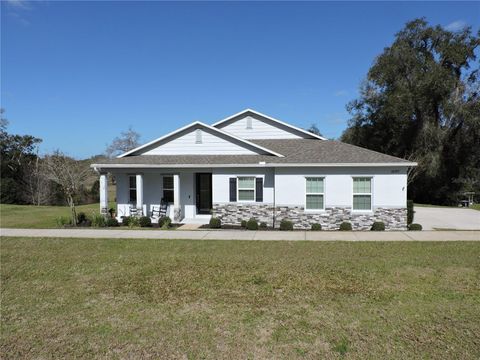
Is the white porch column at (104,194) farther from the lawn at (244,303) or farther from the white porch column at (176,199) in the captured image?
the lawn at (244,303)

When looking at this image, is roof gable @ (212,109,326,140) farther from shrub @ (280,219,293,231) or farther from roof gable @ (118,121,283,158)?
shrub @ (280,219,293,231)

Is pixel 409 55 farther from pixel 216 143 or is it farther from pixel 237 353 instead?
pixel 237 353

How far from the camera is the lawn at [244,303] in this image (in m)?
4.45

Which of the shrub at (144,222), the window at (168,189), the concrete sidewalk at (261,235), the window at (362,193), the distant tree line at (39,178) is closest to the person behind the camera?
the concrete sidewalk at (261,235)

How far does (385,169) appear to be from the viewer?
15.1m

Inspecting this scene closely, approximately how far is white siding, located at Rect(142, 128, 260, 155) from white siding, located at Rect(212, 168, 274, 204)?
5.10 feet

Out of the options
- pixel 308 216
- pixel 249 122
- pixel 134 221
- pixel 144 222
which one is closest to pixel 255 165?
pixel 308 216

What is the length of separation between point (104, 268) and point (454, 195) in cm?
3345

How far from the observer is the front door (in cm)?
1792

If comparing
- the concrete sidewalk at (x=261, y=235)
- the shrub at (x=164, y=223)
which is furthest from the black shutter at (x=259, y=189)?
the shrub at (x=164, y=223)

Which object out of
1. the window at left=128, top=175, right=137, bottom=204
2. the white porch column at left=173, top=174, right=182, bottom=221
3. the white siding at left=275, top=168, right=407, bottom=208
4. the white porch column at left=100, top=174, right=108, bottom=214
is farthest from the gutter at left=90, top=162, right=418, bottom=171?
the window at left=128, top=175, right=137, bottom=204

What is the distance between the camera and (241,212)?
16.2m

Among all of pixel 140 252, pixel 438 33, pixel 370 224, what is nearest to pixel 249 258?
pixel 140 252

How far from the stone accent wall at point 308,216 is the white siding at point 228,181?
34cm
